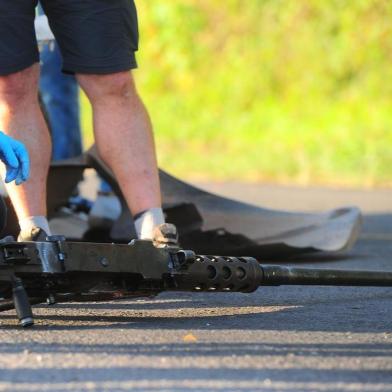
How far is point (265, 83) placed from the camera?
54.6ft

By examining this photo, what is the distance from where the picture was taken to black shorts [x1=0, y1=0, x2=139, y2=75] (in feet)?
14.2

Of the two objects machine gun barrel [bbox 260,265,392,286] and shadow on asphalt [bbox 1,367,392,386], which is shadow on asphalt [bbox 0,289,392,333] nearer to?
machine gun barrel [bbox 260,265,392,286]

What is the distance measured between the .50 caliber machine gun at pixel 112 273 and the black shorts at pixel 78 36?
946 millimetres

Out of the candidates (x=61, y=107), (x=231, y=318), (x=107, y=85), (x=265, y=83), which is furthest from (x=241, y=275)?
(x=265, y=83)

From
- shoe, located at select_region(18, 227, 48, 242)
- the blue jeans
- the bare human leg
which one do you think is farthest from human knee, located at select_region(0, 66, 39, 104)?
the blue jeans

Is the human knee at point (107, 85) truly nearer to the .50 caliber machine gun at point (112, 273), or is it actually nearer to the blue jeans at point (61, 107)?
the .50 caliber machine gun at point (112, 273)

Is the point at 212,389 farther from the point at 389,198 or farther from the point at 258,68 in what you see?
the point at 258,68

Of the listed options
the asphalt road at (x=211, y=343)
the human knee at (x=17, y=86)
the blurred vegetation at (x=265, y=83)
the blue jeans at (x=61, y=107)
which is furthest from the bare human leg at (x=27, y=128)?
the blurred vegetation at (x=265, y=83)

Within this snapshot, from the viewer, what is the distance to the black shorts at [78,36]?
4.32 metres

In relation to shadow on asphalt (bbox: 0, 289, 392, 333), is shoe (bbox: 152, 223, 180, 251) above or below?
above

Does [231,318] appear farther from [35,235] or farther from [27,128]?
[27,128]

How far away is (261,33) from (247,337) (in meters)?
13.6

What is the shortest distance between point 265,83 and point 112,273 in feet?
43.1

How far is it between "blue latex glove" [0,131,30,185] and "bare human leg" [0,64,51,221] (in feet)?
1.68
